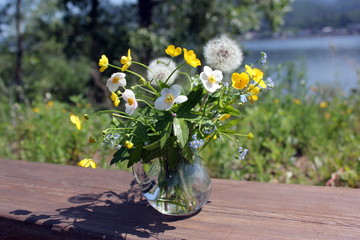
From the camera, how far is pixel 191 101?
96 cm

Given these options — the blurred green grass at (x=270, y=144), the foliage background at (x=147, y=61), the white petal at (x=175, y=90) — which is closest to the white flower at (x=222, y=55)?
the white petal at (x=175, y=90)

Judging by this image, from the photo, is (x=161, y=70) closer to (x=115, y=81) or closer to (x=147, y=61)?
(x=115, y=81)

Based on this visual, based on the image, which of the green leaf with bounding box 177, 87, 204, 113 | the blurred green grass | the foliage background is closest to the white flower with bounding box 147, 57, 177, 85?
the green leaf with bounding box 177, 87, 204, 113

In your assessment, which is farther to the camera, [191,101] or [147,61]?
[147,61]

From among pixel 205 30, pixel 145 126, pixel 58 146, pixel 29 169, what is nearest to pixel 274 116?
pixel 58 146

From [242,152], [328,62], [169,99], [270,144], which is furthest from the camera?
[328,62]

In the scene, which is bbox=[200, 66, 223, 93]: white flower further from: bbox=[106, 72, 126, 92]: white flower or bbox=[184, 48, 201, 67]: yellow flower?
bbox=[106, 72, 126, 92]: white flower

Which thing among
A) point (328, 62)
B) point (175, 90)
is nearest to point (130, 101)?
point (175, 90)

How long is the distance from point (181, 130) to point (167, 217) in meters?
0.30

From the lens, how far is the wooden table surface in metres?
1.00

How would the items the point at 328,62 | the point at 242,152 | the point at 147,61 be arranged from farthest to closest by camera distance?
1. the point at 328,62
2. the point at 147,61
3. the point at 242,152

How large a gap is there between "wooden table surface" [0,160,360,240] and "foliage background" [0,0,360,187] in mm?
668

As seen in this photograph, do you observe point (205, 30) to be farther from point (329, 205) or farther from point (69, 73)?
point (69, 73)

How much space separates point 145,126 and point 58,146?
182cm
